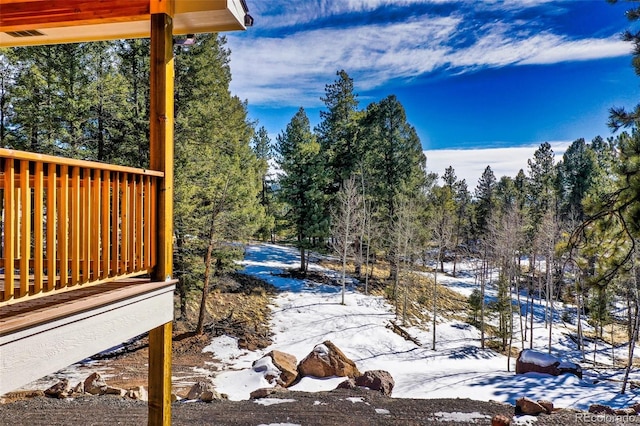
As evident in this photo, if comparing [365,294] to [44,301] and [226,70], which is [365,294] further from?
[44,301]

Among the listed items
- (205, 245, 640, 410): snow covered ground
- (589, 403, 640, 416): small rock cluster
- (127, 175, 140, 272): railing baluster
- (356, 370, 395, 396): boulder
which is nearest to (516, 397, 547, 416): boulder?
(589, 403, 640, 416): small rock cluster

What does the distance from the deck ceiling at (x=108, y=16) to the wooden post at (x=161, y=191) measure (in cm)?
21

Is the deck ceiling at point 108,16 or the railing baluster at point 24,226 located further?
the deck ceiling at point 108,16

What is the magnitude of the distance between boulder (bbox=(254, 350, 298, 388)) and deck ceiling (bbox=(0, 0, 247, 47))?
766cm

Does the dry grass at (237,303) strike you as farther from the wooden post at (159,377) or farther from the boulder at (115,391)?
the wooden post at (159,377)

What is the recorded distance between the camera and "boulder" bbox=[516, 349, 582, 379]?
1099 centimetres

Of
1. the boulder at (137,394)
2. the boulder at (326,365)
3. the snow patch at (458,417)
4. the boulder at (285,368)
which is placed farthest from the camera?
the boulder at (326,365)

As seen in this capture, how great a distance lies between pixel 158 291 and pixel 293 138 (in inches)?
671

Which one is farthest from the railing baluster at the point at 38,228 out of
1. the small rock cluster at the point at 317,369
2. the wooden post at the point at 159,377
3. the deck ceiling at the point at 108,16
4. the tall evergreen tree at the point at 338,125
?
the tall evergreen tree at the point at 338,125

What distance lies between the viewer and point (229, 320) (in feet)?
42.3

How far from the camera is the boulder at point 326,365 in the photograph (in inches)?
354

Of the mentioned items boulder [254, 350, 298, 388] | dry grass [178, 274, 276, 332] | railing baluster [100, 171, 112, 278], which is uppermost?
railing baluster [100, 171, 112, 278]

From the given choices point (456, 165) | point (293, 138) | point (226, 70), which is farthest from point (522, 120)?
point (226, 70)

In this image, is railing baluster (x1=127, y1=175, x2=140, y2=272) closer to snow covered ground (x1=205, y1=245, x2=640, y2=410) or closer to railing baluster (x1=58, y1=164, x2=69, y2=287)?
railing baluster (x1=58, y1=164, x2=69, y2=287)
